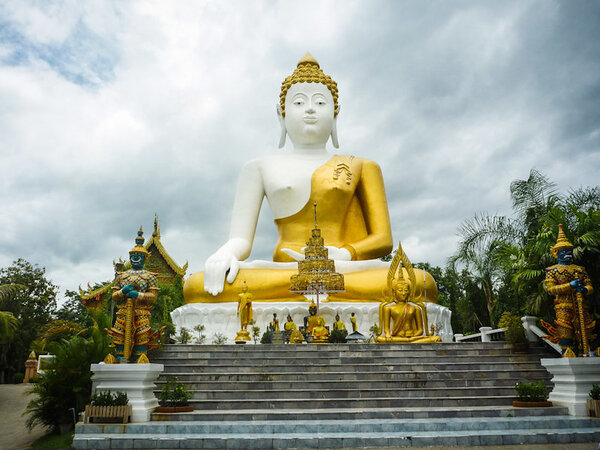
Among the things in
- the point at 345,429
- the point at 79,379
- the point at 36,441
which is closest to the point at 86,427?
the point at 79,379

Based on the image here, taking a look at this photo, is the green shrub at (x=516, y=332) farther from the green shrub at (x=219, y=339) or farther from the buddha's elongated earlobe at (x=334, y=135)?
the buddha's elongated earlobe at (x=334, y=135)

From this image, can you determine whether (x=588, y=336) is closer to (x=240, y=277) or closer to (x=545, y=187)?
(x=545, y=187)

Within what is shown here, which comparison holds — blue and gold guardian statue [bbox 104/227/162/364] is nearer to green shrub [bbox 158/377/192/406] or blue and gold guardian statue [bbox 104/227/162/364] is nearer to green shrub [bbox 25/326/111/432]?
green shrub [bbox 158/377/192/406]

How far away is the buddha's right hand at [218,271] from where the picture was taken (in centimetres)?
1398

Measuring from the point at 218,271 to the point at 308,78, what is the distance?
6970 mm

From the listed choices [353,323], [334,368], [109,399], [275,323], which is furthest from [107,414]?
[353,323]

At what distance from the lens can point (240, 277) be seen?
14125mm

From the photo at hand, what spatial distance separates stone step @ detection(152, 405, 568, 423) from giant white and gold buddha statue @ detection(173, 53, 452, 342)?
616 centimetres

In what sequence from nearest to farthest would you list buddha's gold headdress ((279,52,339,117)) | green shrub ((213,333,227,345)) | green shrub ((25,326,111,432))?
1. green shrub ((25,326,111,432))
2. green shrub ((213,333,227,345))
3. buddha's gold headdress ((279,52,339,117))

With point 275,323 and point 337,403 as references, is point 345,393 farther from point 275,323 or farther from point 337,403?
point 275,323

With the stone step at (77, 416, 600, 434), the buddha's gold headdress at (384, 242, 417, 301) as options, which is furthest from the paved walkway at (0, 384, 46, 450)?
the buddha's gold headdress at (384, 242, 417, 301)

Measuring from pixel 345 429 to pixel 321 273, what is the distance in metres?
7.07

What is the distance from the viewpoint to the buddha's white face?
53.8ft

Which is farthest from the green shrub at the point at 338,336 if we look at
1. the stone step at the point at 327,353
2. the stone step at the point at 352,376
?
the stone step at the point at 352,376
